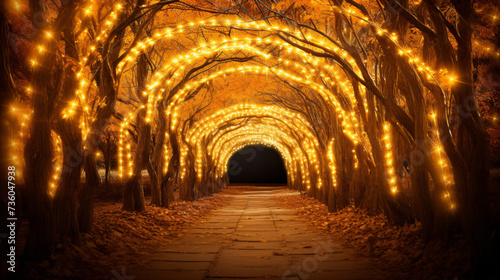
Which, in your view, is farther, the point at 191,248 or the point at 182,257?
the point at 191,248

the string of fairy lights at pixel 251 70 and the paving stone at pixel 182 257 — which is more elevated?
the string of fairy lights at pixel 251 70

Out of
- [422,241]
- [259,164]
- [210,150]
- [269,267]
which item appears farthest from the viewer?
[259,164]

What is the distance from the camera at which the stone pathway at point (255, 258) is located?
16.2ft

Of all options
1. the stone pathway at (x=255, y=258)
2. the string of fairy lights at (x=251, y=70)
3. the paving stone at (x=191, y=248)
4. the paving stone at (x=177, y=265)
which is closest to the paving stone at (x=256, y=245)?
the stone pathway at (x=255, y=258)

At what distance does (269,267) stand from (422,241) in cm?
237

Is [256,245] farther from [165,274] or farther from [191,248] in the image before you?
[165,274]

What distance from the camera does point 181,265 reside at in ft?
17.9

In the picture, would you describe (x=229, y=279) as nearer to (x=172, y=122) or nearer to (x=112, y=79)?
(x=112, y=79)

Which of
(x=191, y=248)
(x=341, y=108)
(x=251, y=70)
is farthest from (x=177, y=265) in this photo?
(x=251, y=70)

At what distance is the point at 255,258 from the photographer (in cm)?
595

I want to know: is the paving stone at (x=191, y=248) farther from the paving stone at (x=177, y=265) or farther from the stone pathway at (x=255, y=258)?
the paving stone at (x=177, y=265)

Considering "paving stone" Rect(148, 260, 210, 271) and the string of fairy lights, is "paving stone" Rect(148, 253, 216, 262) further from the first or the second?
the string of fairy lights

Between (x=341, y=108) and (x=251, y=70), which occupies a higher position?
(x=251, y=70)

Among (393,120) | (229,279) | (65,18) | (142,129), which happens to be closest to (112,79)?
(65,18)
